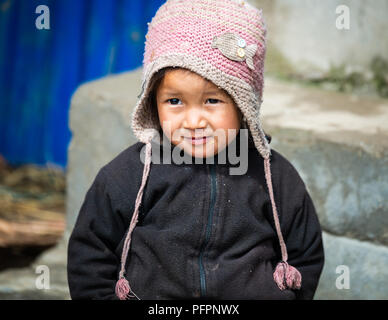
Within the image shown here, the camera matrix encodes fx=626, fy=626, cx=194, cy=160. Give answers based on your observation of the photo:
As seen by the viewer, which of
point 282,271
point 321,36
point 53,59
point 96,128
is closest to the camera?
point 282,271

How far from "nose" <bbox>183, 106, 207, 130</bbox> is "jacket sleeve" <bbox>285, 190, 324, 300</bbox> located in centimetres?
53

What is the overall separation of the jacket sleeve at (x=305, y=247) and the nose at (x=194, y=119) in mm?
527

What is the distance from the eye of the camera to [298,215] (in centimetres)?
232

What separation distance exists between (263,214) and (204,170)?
10.7 inches

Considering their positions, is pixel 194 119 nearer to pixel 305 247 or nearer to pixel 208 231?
pixel 208 231

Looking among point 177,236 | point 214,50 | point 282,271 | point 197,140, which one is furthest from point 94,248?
point 214,50

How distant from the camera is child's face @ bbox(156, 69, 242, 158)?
2078 millimetres

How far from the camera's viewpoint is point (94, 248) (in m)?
2.22

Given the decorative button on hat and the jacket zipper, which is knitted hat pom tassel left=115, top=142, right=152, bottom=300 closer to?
the jacket zipper

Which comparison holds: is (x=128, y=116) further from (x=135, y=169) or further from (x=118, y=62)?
(x=118, y=62)

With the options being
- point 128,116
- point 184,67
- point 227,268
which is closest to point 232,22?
point 184,67

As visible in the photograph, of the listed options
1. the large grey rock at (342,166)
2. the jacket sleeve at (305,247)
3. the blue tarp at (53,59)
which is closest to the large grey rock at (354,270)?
the large grey rock at (342,166)

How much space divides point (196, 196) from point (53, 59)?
2642mm

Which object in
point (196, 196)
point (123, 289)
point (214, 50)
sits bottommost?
point (123, 289)
